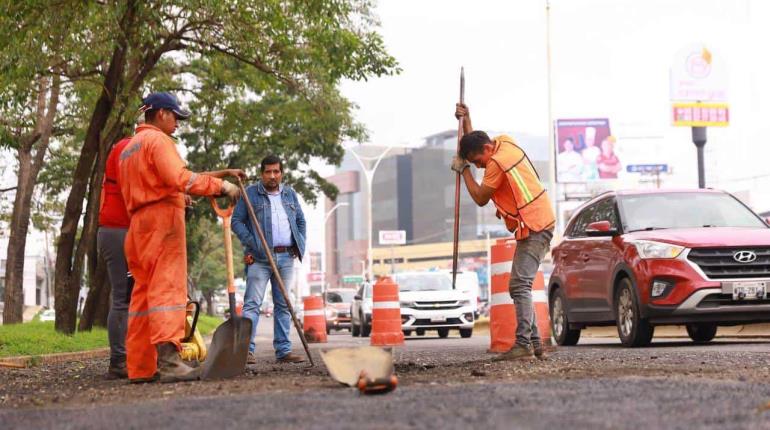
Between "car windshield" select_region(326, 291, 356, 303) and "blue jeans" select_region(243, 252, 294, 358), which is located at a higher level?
"blue jeans" select_region(243, 252, 294, 358)

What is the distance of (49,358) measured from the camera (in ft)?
42.9

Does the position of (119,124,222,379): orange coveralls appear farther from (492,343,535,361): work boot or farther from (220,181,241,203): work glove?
(492,343,535,361): work boot

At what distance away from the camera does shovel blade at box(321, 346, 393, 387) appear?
22.5ft

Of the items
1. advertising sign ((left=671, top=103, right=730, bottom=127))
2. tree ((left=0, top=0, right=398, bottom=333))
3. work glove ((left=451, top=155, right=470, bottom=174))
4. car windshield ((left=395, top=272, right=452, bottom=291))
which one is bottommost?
car windshield ((left=395, top=272, right=452, bottom=291))

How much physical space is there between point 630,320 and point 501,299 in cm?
185

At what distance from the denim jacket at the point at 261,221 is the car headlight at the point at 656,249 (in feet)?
11.4

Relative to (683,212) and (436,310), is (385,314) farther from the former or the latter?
(436,310)

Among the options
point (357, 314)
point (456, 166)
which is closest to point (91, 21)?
point (456, 166)

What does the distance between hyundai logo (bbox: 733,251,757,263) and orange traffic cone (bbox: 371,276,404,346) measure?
6065mm

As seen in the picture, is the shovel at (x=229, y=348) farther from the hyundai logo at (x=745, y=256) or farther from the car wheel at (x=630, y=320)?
the hyundai logo at (x=745, y=256)

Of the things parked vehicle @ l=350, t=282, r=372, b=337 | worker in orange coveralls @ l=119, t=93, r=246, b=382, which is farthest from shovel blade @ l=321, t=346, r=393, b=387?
parked vehicle @ l=350, t=282, r=372, b=337

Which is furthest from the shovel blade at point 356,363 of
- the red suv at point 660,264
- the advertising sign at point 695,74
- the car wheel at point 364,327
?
the advertising sign at point 695,74

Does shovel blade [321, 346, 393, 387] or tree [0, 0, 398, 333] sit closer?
shovel blade [321, 346, 393, 387]

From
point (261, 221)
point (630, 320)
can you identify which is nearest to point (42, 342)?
point (261, 221)
